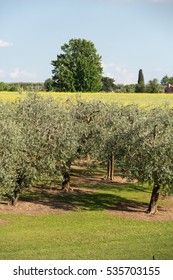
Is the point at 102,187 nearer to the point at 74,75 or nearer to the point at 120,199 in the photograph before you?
the point at 120,199

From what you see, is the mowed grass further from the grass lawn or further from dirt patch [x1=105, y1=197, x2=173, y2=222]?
dirt patch [x1=105, y1=197, x2=173, y2=222]

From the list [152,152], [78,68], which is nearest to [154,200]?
[152,152]

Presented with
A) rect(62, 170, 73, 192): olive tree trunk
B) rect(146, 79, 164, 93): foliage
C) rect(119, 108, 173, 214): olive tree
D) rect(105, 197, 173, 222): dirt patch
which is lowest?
rect(105, 197, 173, 222): dirt patch

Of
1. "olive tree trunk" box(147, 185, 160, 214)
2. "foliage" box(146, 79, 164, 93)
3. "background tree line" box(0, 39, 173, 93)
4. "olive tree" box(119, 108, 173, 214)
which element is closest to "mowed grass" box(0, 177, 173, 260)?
"olive tree trunk" box(147, 185, 160, 214)

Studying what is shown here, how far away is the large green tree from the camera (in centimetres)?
10862

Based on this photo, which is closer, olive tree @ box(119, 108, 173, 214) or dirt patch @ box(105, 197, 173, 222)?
olive tree @ box(119, 108, 173, 214)

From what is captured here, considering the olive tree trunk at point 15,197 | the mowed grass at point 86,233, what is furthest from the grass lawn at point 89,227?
the olive tree trunk at point 15,197

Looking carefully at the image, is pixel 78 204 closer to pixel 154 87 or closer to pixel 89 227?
pixel 89 227

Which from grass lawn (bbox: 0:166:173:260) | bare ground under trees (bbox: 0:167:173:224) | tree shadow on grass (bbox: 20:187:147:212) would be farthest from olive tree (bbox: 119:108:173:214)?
grass lawn (bbox: 0:166:173:260)

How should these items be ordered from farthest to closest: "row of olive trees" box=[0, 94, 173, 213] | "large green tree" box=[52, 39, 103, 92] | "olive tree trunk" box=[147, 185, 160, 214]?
"large green tree" box=[52, 39, 103, 92] < "olive tree trunk" box=[147, 185, 160, 214] < "row of olive trees" box=[0, 94, 173, 213]

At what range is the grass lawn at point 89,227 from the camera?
21.7 metres

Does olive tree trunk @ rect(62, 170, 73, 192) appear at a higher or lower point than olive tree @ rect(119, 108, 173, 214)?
lower

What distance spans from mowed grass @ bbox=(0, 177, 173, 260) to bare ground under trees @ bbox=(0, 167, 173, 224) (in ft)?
0.28

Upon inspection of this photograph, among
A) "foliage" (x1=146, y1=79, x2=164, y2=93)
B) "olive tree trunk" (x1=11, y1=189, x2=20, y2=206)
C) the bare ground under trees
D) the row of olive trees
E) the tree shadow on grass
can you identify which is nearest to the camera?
the row of olive trees
